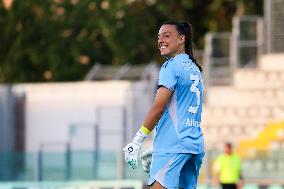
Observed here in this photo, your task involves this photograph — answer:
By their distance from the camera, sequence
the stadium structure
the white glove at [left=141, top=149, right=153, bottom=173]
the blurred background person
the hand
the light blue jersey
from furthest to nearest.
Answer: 1. the stadium structure
2. the blurred background person
3. the white glove at [left=141, top=149, right=153, bottom=173]
4. the light blue jersey
5. the hand

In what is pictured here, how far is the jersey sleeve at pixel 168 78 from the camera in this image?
9.53 m

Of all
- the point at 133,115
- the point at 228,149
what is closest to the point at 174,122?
the point at 228,149

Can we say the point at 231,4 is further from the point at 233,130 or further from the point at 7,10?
the point at 233,130

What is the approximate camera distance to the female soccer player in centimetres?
955

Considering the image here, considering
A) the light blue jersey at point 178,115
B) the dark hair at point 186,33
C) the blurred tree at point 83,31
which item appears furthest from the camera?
the blurred tree at point 83,31

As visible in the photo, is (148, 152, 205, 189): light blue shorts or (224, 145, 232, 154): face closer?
(148, 152, 205, 189): light blue shorts

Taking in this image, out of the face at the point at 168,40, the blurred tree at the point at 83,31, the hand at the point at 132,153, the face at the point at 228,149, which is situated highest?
the blurred tree at the point at 83,31

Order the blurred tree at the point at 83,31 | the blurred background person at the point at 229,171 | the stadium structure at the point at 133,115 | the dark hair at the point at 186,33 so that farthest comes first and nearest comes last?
the blurred tree at the point at 83,31 → the stadium structure at the point at 133,115 → the blurred background person at the point at 229,171 → the dark hair at the point at 186,33

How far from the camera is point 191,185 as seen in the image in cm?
977

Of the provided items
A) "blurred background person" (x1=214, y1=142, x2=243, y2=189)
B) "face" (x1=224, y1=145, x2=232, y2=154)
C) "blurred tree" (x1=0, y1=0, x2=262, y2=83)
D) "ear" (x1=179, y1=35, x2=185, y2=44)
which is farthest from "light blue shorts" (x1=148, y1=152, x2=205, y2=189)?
"blurred tree" (x1=0, y1=0, x2=262, y2=83)

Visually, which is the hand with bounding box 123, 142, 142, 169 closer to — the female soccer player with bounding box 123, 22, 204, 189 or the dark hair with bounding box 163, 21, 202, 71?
the female soccer player with bounding box 123, 22, 204, 189

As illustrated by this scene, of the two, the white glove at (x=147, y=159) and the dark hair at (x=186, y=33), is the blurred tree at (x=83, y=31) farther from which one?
the dark hair at (x=186, y=33)

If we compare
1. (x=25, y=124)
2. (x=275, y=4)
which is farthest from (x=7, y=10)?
(x=275, y=4)

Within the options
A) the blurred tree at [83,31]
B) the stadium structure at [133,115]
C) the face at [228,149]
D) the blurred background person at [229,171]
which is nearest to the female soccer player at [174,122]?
the face at [228,149]
